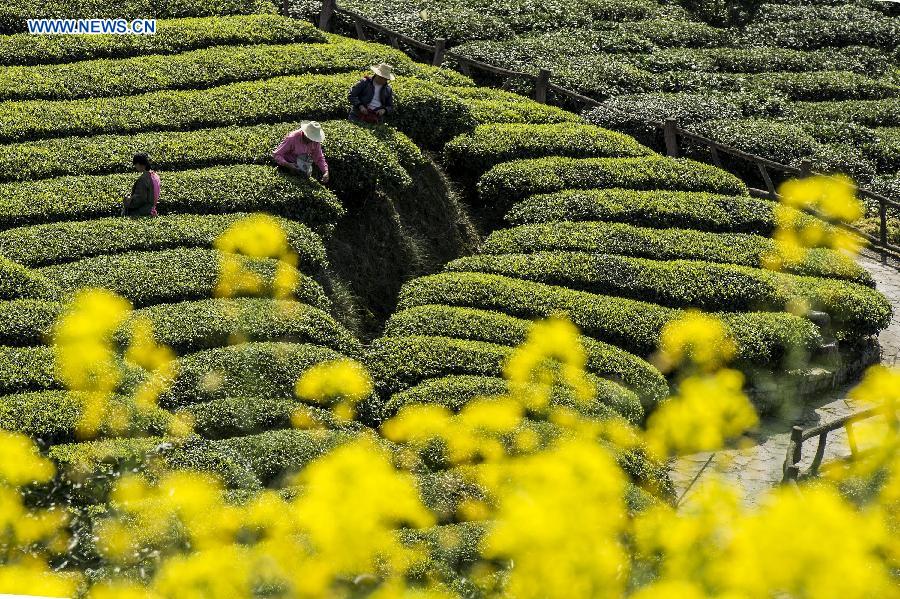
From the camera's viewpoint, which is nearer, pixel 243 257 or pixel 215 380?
pixel 215 380

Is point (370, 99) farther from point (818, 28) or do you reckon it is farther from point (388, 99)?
point (818, 28)

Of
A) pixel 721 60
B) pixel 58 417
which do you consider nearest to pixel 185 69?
pixel 58 417

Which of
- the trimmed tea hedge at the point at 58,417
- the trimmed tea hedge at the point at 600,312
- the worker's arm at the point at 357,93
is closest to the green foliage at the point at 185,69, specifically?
the worker's arm at the point at 357,93

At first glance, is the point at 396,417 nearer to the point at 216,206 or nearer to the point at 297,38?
the point at 216,206

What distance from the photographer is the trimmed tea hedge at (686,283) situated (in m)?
17.0

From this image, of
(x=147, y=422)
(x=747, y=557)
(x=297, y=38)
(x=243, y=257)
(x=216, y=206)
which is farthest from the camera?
(x=297, y=38)

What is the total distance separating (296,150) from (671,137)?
8520 millimetres

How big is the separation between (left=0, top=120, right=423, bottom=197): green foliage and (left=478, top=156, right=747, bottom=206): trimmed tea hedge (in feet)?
5.38

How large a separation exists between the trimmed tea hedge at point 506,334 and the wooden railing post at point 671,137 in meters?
8.52

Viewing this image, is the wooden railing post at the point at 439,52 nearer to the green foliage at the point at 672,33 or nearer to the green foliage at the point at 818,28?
the green foliage at the point at 672,33

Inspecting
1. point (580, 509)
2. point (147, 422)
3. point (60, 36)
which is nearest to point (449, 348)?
point (147, 422)

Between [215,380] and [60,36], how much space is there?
11.1 metres

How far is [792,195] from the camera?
71.8 ft

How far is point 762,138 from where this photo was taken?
2425 cm
